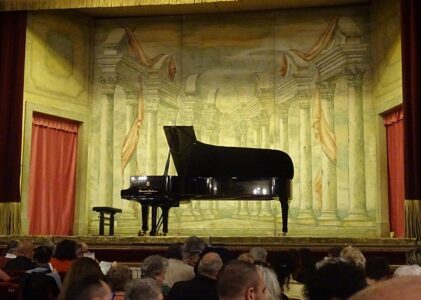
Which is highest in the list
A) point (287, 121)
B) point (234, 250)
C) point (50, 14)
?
point (50, 14)

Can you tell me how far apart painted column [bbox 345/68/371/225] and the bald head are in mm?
11877

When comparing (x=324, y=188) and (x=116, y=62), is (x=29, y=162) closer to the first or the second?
(x=116, y=62)

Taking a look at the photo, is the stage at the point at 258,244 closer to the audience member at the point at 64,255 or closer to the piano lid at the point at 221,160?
the piano lid at the point at 221,160

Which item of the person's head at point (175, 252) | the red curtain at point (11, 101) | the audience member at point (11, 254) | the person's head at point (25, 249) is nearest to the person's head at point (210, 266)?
the person's head at point (175, 252)

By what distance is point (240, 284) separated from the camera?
2223 millimetres

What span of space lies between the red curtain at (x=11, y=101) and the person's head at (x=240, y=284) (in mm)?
9585

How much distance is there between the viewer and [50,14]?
494 inches

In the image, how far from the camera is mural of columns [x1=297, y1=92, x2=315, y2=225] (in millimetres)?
12383

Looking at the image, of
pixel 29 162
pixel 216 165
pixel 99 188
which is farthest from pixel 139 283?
pixel 99 188

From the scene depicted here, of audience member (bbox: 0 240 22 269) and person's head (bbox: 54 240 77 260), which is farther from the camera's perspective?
audience member (bbox: 0 240 22 269)

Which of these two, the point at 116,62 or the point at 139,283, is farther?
the point at 116,62

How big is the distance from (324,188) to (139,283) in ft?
33.5

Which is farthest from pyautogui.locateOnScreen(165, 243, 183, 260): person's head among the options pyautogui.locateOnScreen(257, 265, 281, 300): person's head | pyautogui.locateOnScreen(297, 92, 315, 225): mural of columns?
pyautogui.locateOnScreen(297, 92, 315, 225): mural of columns

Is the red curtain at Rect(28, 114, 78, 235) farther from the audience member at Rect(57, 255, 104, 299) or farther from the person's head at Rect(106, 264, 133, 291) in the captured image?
the audience member at Rect(57, 255, 104, 299)
